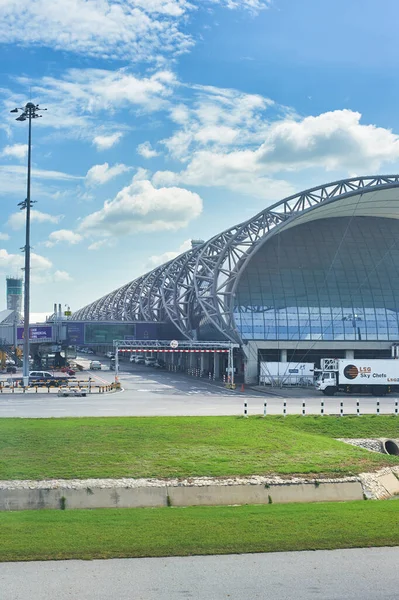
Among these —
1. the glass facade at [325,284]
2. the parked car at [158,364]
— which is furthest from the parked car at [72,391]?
the parked car at [158,364]

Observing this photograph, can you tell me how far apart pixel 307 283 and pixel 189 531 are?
2832 inches

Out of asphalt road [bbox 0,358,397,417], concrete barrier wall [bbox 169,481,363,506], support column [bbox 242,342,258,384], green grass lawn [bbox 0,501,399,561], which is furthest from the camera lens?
support column [bbox 242,342,258,384]

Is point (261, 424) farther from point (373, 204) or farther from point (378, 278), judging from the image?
point (378, 278)

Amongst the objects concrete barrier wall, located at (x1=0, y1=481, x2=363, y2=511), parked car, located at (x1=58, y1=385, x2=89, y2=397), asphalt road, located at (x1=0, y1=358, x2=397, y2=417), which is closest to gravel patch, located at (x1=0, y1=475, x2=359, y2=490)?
concrete barrier wall, located at (x1=0, y1=481, x2=363, y2=511)

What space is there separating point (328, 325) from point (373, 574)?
71.2m

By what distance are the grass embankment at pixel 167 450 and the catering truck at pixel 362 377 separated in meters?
26.8

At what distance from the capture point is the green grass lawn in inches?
573

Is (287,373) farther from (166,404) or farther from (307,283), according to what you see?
(166,404)

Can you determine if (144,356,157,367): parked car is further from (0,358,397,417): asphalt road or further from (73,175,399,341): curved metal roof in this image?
(0,358,397,417): asphalt road

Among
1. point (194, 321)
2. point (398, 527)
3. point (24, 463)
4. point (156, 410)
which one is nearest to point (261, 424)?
point (156, 410)

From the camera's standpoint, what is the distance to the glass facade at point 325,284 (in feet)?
271

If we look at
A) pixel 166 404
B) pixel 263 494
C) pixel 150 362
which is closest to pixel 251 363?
pixel 166 404

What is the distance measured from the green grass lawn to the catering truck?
40905 millimetres

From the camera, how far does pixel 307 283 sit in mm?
85875
